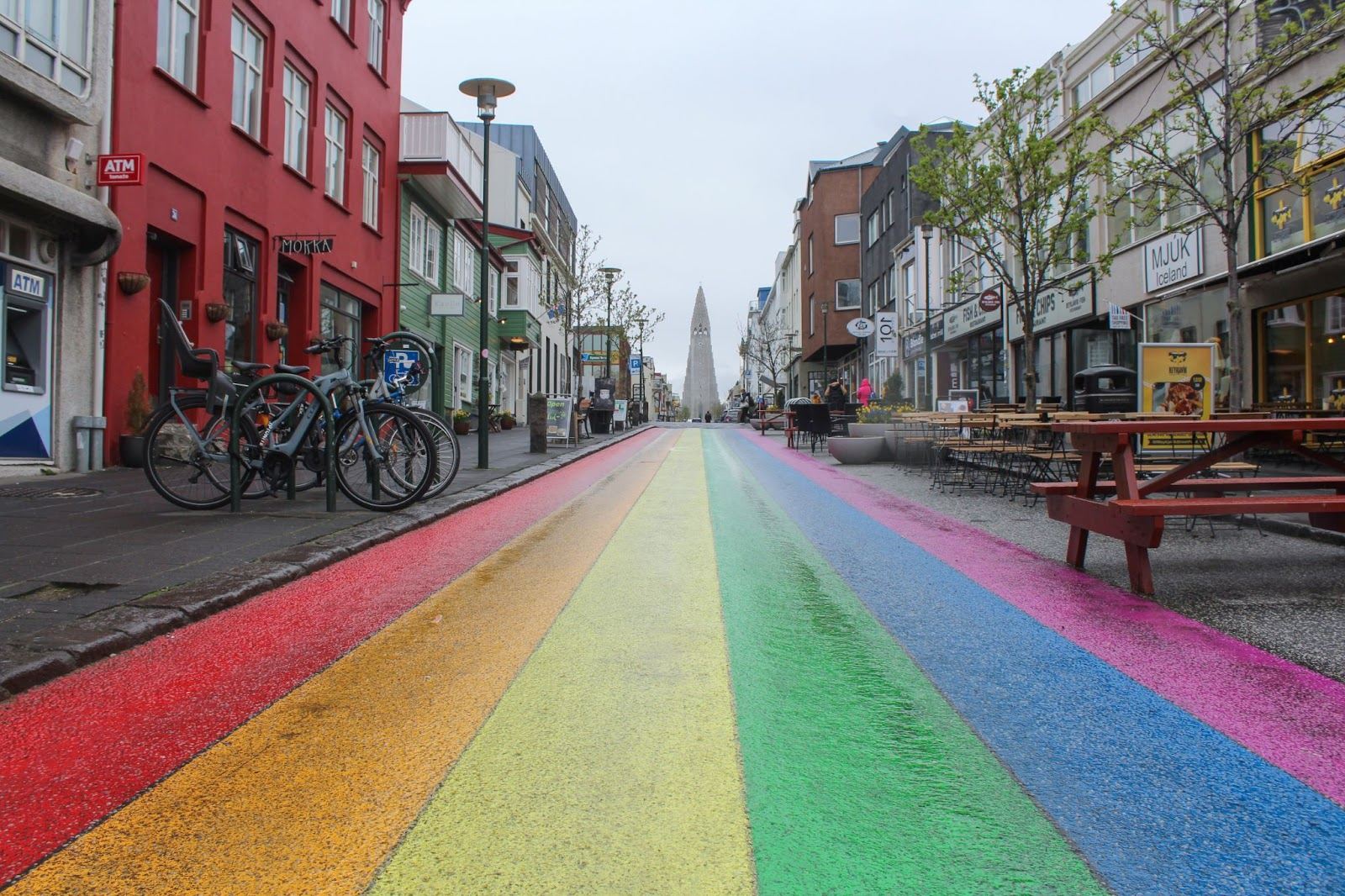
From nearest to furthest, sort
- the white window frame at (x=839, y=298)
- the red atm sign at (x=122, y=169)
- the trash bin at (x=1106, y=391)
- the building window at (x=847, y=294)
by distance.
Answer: the red atm sign at (x=122, y=169)
the trash bin at (x=1106, y=391)
the white window frame at (x=839, y=298)
the building window at (x=847, y=294)

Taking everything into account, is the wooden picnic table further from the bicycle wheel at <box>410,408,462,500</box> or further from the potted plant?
the potted plant

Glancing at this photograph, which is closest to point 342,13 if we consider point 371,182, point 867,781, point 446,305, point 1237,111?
point 371,182

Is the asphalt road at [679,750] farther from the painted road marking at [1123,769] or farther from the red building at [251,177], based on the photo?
the red building at [251,177]

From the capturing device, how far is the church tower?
138500 mm

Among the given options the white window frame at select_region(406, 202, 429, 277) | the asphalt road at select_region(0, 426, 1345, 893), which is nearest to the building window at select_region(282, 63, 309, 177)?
the white window frame at select_region(406, 202, 429, 277)

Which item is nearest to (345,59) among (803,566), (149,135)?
(149,135)

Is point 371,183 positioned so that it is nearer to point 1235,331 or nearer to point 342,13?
point 342,13

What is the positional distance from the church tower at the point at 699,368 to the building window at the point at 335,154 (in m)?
118

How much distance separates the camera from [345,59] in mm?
18391

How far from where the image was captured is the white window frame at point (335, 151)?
1764 cm

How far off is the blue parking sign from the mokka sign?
47.4 feet

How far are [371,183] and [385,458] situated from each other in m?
14.5

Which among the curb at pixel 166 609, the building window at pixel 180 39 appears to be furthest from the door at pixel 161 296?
the curb at pixel 166 609

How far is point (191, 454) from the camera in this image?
24.0 feet
